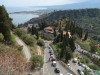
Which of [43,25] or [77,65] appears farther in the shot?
[43,25]

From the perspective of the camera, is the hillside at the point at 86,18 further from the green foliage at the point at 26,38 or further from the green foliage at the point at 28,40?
the green foliage at the point at 28,40

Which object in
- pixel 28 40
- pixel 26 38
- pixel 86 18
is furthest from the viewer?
pixel 86 18

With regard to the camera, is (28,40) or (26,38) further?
(26,38)

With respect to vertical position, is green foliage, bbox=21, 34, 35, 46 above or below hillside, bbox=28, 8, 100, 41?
above

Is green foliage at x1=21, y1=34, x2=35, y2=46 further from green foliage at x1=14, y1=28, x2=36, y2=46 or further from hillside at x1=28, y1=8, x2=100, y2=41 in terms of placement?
hillside at x1=28, y1=8, x2=100, y2=41

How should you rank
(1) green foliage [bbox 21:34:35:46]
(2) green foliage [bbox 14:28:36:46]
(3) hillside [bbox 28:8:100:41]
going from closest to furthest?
(1) green foliage [bbox 21:34:35:46] → (2) green foliage [bbox 14:28:36:46] → (3) hillside [bbox 28:8:100:41]

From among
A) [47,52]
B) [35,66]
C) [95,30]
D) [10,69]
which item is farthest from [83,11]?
[10,69]

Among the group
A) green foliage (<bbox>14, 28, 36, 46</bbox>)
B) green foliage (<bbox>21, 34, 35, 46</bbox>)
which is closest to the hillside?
green foliage (<bbox>14, 28, 36, 46</bbox>)

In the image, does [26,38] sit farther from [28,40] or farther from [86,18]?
[86,18]

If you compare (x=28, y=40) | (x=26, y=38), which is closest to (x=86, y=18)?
(x=26, y=38)

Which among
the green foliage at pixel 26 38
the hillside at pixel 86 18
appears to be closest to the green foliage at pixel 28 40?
the green foliage at pixel 26 38

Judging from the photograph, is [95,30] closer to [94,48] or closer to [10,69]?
[94,48]
